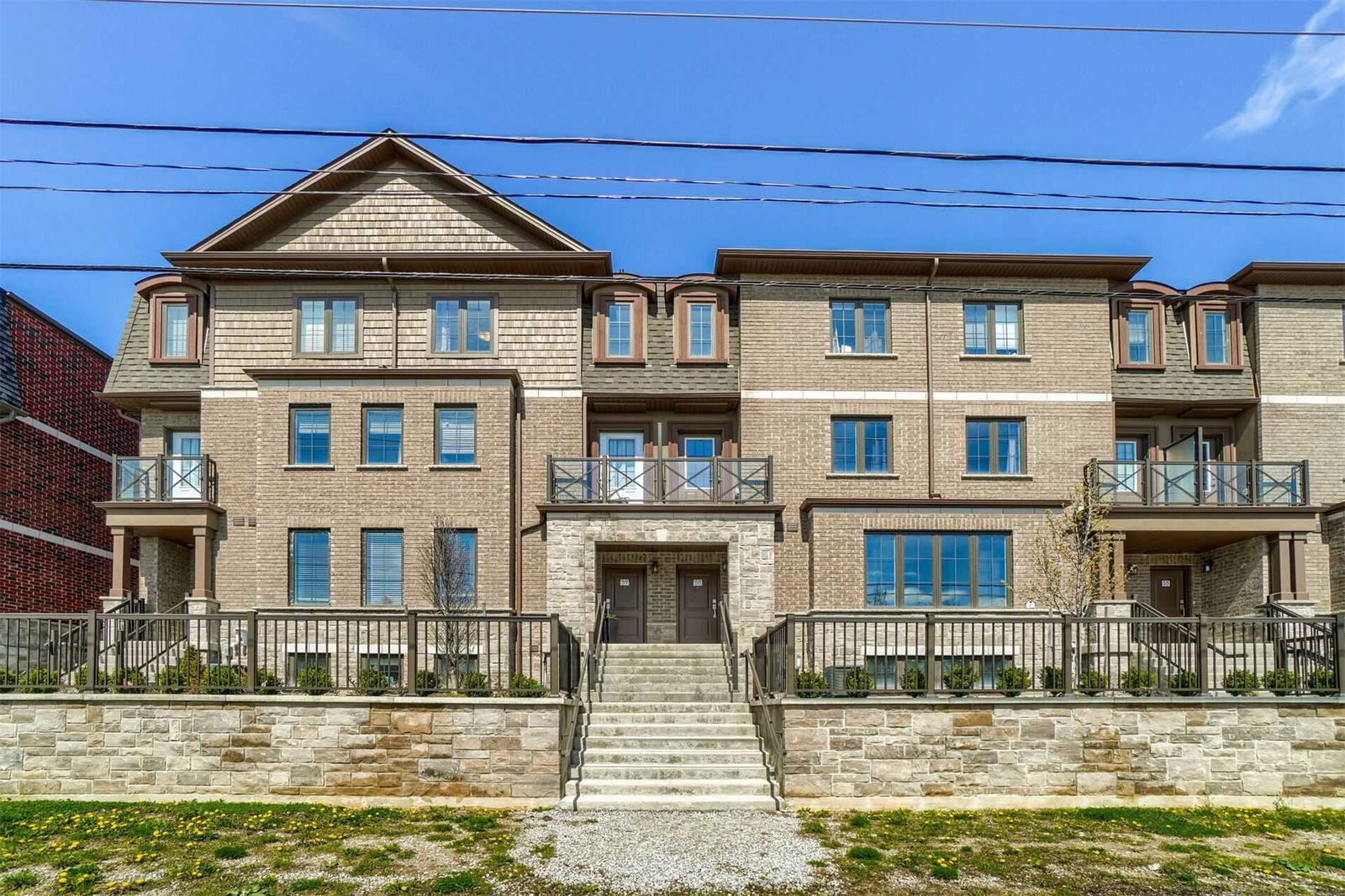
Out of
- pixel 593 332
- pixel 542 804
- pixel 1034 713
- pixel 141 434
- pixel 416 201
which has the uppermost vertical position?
pixel 416 201

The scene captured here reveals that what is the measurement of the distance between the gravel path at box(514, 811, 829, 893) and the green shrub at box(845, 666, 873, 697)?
6.27ft

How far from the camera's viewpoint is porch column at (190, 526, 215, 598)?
809 inches

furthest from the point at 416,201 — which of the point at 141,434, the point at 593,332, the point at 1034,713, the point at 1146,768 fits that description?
the point at 1146,768

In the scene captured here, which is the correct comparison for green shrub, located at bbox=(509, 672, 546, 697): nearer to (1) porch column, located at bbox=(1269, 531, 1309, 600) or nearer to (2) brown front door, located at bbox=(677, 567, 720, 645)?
(2) brown front door, located at bbox=(677, 567, 720, 645)

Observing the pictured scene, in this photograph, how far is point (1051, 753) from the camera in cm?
1309

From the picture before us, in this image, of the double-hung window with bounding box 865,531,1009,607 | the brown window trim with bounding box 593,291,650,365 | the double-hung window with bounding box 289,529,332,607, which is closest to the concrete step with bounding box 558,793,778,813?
the double-hung window with bounding box 865,531,1009,607

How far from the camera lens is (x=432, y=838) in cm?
1111

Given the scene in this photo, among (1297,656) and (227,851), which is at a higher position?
(1297,656)

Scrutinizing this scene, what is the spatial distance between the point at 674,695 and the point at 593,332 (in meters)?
8.90

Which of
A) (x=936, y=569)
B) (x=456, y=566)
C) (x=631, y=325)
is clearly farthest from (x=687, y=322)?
(x=936, y=569)

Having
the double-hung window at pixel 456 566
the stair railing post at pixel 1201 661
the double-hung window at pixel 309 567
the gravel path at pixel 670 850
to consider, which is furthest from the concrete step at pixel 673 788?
the double-hung window at pixel 309 567

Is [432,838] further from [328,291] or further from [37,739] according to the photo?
[328,291]

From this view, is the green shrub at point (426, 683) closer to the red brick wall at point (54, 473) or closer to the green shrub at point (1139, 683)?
the green shrub at point (1139, 683)

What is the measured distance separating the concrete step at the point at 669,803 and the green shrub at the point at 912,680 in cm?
231
